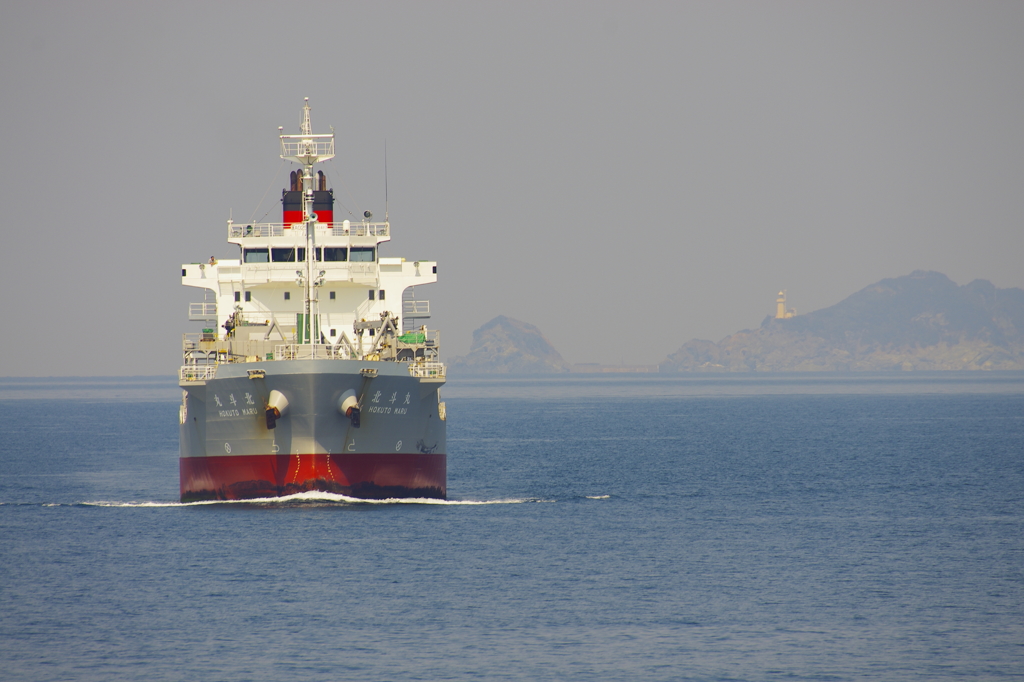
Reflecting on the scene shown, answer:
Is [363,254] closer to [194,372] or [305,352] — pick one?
[305,352]

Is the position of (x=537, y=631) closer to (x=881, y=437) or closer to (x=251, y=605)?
(x=251, y=605)

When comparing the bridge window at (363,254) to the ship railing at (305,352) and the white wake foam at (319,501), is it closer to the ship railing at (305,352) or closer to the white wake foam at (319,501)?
the ship railing at (305,352)

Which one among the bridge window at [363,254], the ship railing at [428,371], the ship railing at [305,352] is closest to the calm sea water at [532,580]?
the ship railing at [428,371]

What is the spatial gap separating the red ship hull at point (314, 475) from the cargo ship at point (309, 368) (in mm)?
44

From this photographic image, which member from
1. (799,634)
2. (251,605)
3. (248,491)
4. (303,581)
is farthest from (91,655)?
(248,491)

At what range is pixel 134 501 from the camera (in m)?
47.1

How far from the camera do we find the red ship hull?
40.0 m

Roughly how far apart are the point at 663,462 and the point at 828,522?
2444cm

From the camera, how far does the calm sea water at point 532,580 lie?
24.4 m

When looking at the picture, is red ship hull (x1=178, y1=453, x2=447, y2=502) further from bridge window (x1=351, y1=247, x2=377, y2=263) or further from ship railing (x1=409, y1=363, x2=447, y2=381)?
bridge window (x1=351, y1=247, x2=377, y2=263)

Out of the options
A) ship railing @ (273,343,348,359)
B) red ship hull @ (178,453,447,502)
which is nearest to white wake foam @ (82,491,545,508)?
red ship hull @ (178,453,447,502)

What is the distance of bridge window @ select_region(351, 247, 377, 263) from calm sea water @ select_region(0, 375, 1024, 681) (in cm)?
958

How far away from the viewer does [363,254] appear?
46938 millimetres

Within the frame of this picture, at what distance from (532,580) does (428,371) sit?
1307 cm
